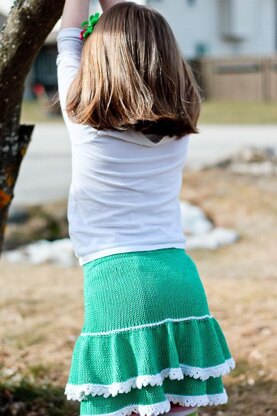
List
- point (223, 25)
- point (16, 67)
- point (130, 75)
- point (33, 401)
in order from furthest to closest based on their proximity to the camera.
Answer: point (223, 25), point (33, 401), point (16, 67), point (130, 75)

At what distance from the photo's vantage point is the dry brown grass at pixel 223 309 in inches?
168

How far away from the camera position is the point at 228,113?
21297 millimetres

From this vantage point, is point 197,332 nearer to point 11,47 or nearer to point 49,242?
point 11,47

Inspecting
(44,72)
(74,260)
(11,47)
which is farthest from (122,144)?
(44,72)

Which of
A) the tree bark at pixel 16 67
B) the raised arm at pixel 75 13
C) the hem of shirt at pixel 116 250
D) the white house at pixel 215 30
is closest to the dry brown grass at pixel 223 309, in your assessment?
the tree bark at pixel 16 67

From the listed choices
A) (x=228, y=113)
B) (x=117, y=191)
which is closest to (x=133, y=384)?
(x=117, y=191)

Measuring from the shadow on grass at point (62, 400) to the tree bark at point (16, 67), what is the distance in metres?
→ 0.79

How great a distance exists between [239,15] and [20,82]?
97.9 ft

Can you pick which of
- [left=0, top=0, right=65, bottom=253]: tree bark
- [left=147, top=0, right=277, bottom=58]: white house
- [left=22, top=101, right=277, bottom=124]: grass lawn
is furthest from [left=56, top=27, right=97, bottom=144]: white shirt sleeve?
[left=147, top=0, right=277, bottom=58]: white house

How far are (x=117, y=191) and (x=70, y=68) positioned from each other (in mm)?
393

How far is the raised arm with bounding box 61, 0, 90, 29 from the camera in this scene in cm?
268

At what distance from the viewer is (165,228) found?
257 centimetres

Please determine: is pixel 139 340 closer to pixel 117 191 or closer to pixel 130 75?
pixel 117 191

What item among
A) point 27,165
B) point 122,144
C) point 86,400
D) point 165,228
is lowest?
point 27,165
